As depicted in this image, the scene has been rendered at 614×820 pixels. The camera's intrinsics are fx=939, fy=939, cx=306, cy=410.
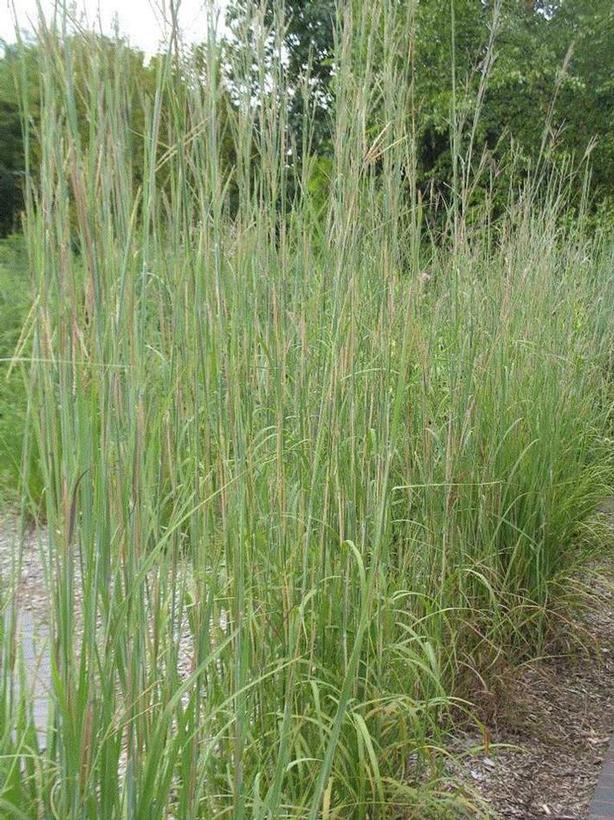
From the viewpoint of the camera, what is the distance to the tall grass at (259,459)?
1.52 m

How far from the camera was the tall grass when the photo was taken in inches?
59.9

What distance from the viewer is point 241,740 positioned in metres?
1.71

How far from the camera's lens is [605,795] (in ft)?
9.67

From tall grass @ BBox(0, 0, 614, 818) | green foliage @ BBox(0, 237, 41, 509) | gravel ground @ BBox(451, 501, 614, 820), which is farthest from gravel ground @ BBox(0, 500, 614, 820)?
green foliage @ BBox(0, 237, 41, 509)

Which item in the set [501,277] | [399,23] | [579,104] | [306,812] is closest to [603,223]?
[579,104]

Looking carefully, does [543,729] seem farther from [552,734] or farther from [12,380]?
[12,380]

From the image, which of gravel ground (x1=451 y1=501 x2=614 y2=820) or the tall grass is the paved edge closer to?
gravel ground (x1=451 y1=501 x2=614 y2=820)

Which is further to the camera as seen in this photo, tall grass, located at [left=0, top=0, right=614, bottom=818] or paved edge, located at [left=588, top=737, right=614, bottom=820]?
paved edge, located at [left=588, top=737, right=614, bottom=820]

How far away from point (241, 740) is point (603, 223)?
33.9 ft

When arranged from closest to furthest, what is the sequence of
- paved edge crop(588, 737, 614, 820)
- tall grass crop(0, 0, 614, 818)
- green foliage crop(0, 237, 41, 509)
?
tall grass crop(0, 0, 614, 818), paved edge crop(588, 737, 614, 820), green foliage crop(0, 237, 41, 509)

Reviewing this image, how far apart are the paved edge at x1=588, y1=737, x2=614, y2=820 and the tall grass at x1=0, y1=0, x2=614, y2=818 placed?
492mm

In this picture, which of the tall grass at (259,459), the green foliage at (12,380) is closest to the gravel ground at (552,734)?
the tall grass at (259,459)

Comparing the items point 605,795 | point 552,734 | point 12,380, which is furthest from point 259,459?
point 12,380

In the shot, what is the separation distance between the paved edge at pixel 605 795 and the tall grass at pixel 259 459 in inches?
19.4
